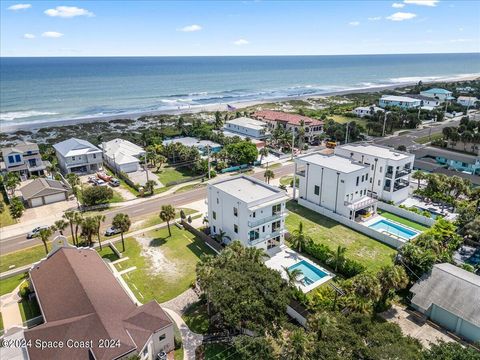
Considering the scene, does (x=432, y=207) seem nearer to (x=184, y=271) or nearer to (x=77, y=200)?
(x=184, y=271)

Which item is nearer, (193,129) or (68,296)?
(68,296)

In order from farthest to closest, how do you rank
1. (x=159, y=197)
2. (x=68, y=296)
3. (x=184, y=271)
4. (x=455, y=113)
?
(x=455, y=113) → (x=159, y=197) → (x=184, y=271) → (x=68, y=296)

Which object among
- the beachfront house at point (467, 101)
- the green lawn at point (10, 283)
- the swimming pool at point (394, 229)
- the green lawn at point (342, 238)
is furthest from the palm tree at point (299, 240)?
→ the beachfront house at point (467, 101)

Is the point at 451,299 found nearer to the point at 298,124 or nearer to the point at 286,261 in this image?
the point at 286,261

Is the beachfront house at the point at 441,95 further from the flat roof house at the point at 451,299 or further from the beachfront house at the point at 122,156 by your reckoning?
the flat roof house at the point at 451,299

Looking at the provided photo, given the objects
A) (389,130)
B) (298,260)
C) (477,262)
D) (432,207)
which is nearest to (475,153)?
(389,130)

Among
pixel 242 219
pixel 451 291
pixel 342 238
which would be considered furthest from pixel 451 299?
pixel 242 219

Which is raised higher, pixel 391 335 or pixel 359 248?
pixel 391 335
